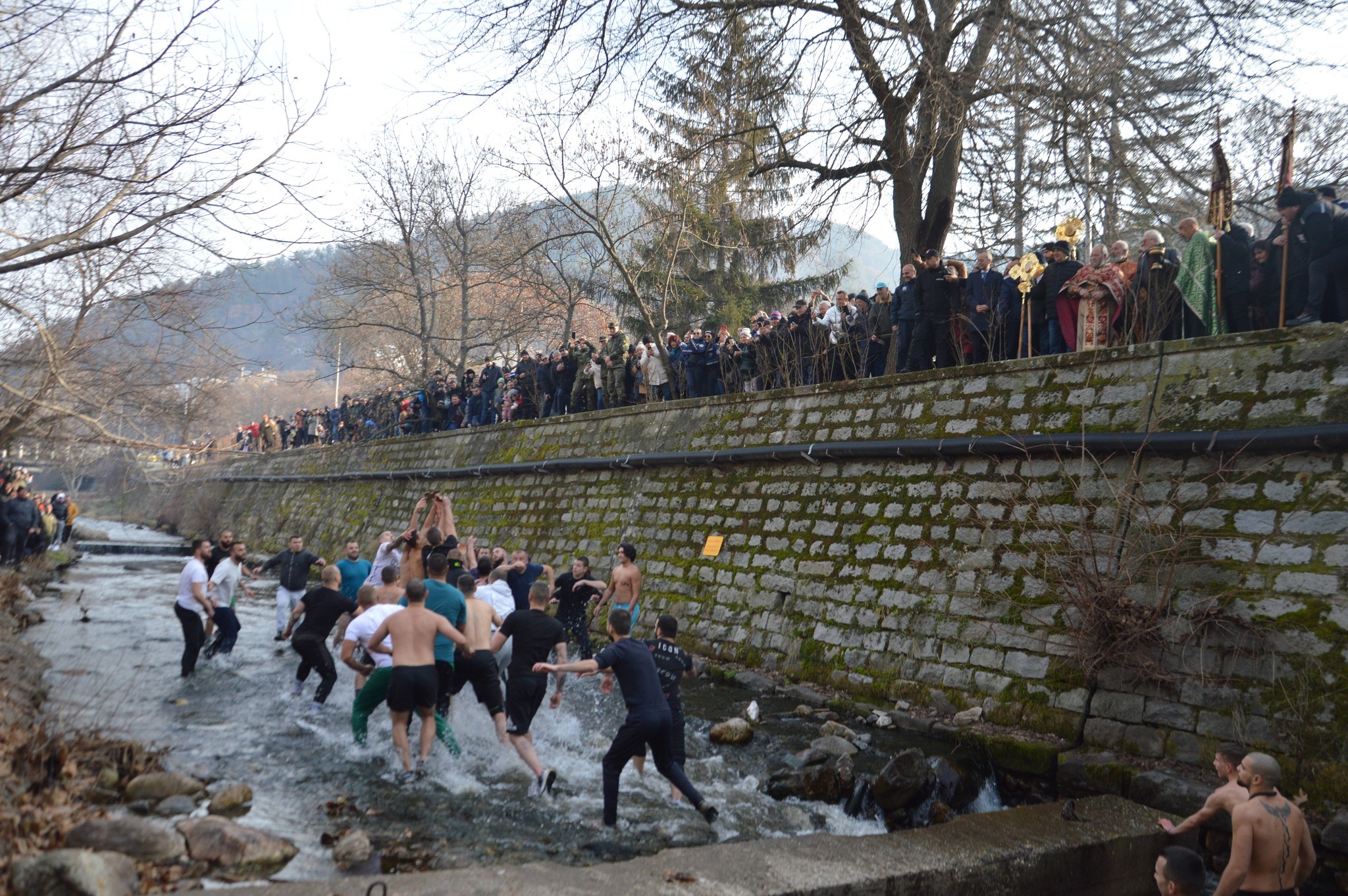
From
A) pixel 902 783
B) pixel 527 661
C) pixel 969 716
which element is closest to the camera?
→ pixel 902 783

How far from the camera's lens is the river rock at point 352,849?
214 inches

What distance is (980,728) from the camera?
304 inches

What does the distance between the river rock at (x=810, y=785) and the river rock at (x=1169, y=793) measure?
2167 mm

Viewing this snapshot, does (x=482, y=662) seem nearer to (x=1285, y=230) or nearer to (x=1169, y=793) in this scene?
(x=1169, y=793)

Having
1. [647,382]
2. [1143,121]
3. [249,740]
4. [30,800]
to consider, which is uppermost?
[1143,121]

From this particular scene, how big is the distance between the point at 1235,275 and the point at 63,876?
1017 centimetres

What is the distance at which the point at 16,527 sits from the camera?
19.0m

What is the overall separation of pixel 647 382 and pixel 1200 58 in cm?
1014

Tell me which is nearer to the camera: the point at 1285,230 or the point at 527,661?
the point at 527,661

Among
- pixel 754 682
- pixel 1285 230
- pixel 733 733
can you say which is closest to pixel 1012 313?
pixel 1285 230

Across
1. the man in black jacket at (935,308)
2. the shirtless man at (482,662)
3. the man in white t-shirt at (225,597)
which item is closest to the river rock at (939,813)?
the shirtless man at (482,662)

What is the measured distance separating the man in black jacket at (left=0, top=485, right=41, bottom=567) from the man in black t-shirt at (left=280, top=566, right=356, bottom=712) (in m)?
12.9

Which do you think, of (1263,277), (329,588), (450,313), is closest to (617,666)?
(329,588)

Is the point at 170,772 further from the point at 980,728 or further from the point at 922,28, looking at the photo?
the point at 922,28
